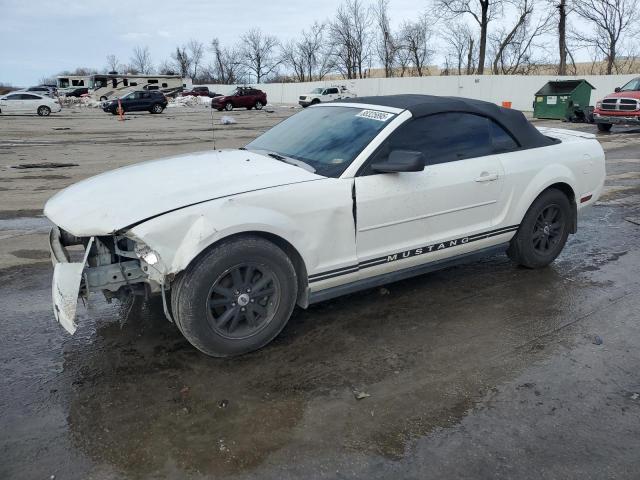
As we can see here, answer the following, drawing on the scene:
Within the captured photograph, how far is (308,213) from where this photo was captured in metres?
3.42

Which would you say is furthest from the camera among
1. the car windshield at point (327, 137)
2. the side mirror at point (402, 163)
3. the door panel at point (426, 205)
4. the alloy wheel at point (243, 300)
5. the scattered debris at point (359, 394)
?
the car windshield at point (327, 137)

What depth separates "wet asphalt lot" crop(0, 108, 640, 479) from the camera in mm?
2482

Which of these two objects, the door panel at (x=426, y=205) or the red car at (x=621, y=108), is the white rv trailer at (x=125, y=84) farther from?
the door panel at (x=426, y=205)

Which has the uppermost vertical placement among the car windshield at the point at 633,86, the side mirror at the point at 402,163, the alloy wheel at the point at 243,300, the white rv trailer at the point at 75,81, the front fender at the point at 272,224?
the white rv trailer at the point at 75,81

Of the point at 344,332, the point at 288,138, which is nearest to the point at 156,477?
the point at 344,332

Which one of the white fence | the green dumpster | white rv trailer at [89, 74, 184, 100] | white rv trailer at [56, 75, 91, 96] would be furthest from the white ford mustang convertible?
white rv trailer at [56, 75, 91, 96]

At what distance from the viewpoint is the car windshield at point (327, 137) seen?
12.4ft

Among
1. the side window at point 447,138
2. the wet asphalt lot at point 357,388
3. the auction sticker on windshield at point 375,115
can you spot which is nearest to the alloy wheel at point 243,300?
the wet asphalt lot at point 357,388

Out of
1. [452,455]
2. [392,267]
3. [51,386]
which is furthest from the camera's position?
[392,267]

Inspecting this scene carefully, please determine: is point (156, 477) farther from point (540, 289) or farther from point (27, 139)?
point (27, 139)

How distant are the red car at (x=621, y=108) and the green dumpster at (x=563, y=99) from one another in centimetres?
376

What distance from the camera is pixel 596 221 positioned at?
22.4 ft

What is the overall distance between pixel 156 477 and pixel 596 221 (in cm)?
633

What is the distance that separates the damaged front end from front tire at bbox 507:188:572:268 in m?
3.18
